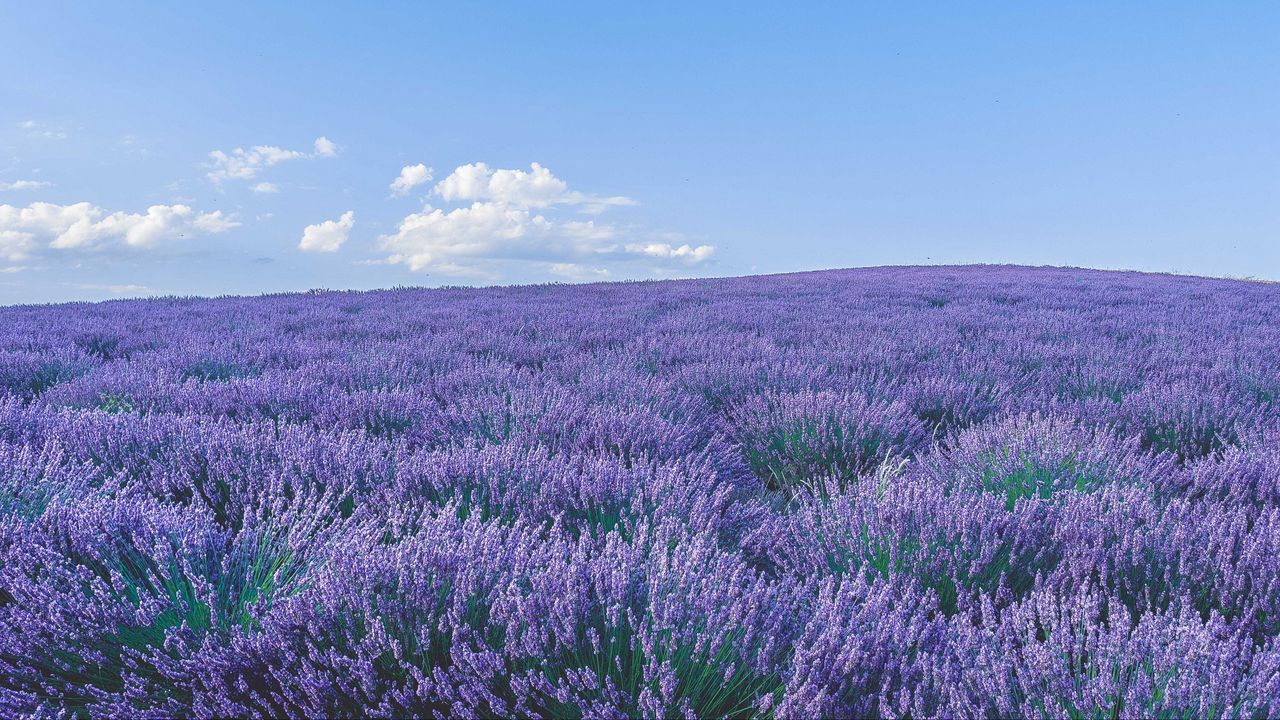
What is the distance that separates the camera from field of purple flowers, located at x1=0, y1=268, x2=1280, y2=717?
107 cm

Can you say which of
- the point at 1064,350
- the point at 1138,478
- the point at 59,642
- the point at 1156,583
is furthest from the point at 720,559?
the point at 1064,350

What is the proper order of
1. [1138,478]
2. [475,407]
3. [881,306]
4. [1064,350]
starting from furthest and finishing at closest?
[881,306] → [1064,350] → [475,407] → [1138,478]

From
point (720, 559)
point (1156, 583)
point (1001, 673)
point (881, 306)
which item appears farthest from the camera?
point (881, 306)

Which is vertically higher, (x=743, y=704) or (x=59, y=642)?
(x=59, y=642)

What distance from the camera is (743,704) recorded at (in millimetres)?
1118

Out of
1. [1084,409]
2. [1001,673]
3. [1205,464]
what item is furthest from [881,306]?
[1001,673]

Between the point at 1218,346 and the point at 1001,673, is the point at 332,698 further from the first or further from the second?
the point at 1218,346

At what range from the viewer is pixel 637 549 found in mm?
1338

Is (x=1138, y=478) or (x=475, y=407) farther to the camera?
(x=475, y=407)

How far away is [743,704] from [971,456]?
167cm

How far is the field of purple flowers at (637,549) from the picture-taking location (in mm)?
1072

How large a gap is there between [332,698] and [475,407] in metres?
1.84

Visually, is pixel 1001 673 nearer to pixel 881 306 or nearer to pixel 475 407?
pixel 475 407

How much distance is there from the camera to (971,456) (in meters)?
2.43
